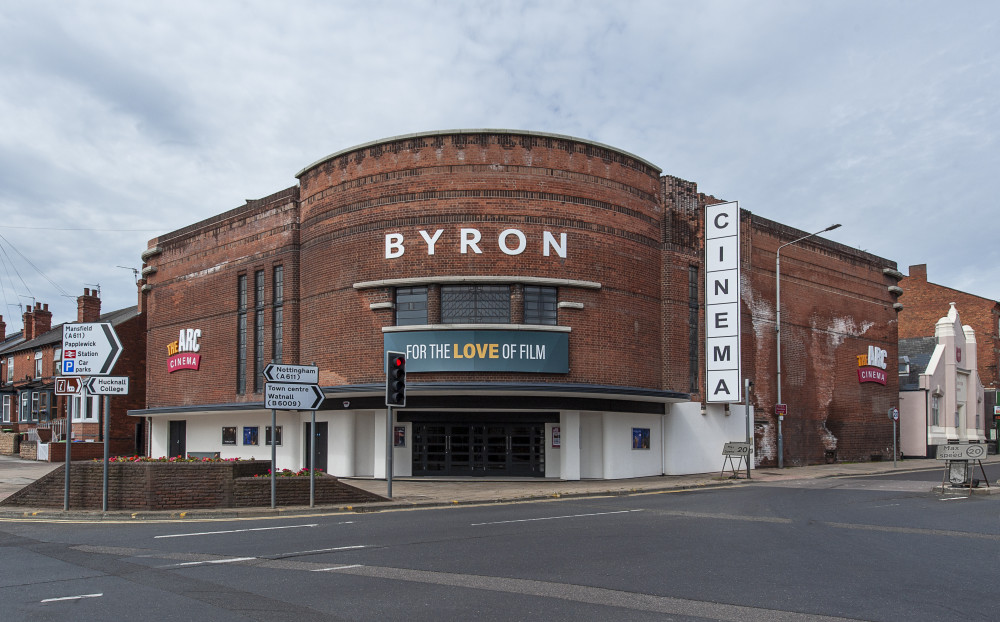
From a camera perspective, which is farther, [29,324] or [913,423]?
[29,324]

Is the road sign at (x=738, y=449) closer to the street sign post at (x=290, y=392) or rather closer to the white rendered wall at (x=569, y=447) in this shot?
the white rendered wall at (x=569, y=447)

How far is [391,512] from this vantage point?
17.6 meters

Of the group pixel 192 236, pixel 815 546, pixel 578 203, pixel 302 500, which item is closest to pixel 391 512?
pixel 302 500

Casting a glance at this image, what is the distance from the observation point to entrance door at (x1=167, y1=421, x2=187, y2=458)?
1448 inches

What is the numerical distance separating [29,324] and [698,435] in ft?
160

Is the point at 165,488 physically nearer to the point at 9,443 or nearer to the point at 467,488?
the point at 467,488

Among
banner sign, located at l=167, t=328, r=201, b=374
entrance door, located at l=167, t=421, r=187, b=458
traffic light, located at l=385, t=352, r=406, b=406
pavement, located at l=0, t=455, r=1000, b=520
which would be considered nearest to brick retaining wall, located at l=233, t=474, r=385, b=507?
pavement, located at l=0, t=455, r=1000, b=520

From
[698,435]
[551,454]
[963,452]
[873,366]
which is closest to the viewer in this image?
[963,452]

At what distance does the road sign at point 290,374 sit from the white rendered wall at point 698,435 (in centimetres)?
1599

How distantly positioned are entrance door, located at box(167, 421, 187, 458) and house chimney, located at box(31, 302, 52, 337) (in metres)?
25.1

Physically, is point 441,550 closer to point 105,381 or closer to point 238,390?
point 105,381

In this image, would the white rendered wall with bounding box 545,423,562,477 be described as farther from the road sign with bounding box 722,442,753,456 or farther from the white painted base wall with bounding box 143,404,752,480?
the road sign with bounding box 722,442,753,456

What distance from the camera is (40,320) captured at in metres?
56.4

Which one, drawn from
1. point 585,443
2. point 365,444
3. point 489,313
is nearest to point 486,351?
point 489,313
